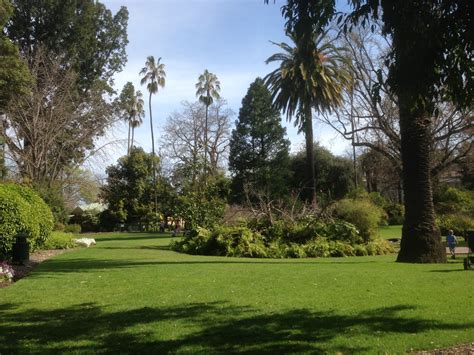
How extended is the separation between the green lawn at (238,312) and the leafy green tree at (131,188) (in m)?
45.4

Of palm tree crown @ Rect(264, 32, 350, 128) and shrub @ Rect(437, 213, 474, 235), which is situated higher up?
palm tree crown @ Rect(264, 32, 350, 128)

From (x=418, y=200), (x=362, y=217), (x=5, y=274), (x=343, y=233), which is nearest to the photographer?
(x=5, y=274)

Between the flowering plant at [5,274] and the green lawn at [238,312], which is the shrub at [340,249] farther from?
the flowering plant at [5,274]

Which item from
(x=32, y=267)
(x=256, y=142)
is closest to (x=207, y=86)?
(x=256, y=142)

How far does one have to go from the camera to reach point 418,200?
16984 mm

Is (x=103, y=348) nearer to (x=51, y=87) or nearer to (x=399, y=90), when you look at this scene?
(x=399, y=90)

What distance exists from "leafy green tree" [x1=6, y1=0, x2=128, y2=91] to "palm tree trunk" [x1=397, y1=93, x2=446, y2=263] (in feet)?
92.0

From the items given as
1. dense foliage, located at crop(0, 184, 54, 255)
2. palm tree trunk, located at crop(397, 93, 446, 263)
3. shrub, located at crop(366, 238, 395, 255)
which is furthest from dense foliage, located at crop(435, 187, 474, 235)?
dense foliage, located at crop(0, 184, 54, 255)

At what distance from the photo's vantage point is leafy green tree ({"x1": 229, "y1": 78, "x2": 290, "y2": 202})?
57.5m

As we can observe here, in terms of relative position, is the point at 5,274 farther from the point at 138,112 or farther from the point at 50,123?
the point at 138,112

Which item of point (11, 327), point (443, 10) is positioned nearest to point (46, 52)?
point (11, 327)

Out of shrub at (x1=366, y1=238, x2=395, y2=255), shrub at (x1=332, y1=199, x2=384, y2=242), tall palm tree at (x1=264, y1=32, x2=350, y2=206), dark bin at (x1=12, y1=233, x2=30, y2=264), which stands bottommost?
shrub at (x1=366, y1=238, x2=395, y2=255)

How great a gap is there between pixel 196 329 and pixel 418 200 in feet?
40.0

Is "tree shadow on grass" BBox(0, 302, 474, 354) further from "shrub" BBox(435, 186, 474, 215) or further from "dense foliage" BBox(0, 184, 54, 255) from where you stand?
"shrub" BBox(435, 186, 474, 215)
